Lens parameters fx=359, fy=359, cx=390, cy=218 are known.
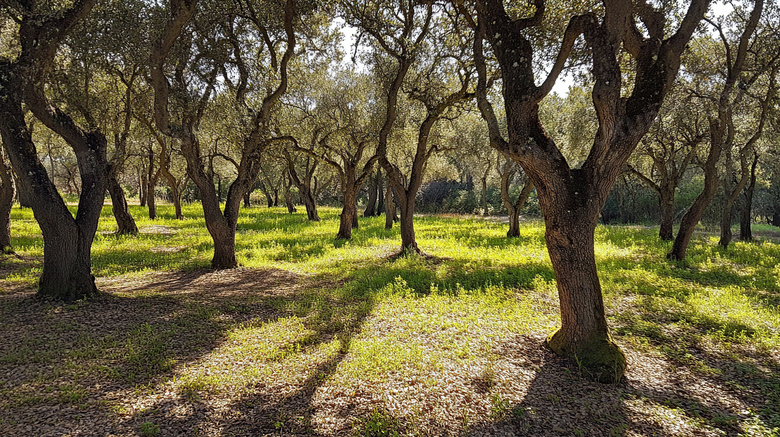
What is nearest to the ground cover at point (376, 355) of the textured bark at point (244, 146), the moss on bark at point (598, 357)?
the moss on bark at point (598, 357)

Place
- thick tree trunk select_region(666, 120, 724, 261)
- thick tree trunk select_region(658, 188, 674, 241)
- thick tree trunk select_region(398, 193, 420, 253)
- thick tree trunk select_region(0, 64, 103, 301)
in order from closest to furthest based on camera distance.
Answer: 1. thick tree trunk select_region(0, 64, 103, 301)
2. thick tree trunk select_region(666, 120, 724, 261)
3. thick tree trunk select_region(398, 193, 420, 253)
4. thick tree trunk select_region(658, 188, 674, 241)

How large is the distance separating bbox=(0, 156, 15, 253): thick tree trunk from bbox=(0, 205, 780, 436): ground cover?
146 cm

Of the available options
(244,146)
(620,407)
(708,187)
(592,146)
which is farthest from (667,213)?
(244,146)

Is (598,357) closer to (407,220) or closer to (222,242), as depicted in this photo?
(407,220)

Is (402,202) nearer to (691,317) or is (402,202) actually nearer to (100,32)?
(691,317)

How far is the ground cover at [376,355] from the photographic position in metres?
3.81

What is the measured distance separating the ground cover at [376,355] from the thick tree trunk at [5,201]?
1456mm

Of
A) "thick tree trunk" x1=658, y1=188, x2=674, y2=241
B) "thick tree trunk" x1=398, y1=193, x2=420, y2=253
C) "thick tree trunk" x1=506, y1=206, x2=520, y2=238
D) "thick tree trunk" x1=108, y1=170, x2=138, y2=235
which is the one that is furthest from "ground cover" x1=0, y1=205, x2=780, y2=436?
"thick tree trunk" x1=506, y1=206, x2=520, y2=238

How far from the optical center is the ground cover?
3.81 m

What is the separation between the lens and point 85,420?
11.7 ft

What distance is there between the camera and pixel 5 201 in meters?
11.1

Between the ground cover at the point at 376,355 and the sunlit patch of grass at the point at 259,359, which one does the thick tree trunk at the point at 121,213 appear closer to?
the ground cover at the point at 376,355

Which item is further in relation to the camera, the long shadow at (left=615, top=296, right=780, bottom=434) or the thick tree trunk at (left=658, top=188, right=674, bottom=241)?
the thick tree trunk at (left=658, top=188, right=674, bottom=241)

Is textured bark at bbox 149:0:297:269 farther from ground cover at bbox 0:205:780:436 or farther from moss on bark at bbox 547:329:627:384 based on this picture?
moss on bark at bbox 547:329:627:384
